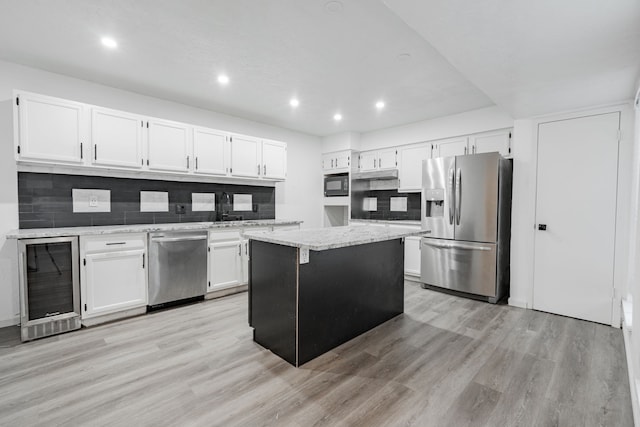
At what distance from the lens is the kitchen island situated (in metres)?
2.19

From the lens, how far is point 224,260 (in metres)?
3.81

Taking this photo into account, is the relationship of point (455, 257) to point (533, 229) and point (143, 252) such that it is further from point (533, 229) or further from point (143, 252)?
point (143, 252)

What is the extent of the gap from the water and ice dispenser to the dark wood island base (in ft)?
5.07

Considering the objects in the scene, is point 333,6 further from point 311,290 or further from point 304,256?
point 311,290

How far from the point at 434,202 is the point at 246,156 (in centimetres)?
278

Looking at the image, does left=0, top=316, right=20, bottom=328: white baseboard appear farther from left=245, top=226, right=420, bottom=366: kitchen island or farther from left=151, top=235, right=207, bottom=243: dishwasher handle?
left=245, top=226, right=420, bottom=366: kitchen island

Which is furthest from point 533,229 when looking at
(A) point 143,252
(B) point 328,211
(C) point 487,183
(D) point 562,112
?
(A) point 143,252

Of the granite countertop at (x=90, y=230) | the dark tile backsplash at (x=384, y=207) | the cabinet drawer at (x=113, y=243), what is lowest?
the cabinet drawer at (x=113, y=243)

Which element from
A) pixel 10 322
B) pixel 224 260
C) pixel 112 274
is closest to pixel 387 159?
pixel 224 260

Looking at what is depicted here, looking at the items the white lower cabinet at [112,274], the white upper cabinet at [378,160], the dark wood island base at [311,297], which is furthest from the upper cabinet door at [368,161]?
the white lower cabinet at [112,274]

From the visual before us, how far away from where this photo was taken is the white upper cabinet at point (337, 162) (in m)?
5.53

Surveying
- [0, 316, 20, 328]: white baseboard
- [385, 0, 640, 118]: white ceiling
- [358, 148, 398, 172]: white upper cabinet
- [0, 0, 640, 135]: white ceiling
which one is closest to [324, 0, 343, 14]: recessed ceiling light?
[0, 0, 640, 135]: white ceiling

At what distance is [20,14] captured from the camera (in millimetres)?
2123

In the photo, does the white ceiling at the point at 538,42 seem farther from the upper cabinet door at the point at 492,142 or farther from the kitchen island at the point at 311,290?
the kitchen island at the point at 311,290
